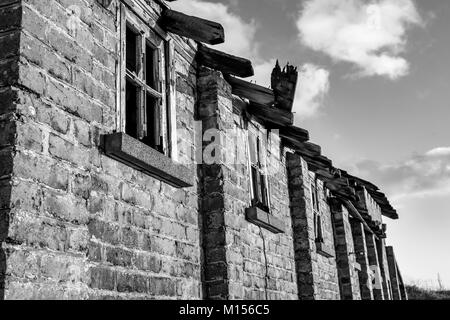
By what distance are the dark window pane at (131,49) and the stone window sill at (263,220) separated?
2.22 metres

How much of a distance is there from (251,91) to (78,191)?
355 cm

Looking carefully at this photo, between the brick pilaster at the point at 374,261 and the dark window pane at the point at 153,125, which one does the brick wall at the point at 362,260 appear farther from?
the dark window pane at the point at 153,125

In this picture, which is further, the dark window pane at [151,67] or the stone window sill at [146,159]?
the dark window pane at [151,67]

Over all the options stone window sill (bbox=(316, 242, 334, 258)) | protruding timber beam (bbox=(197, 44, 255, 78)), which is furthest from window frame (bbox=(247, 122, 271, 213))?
stone window sill (bbox=(316, 242, 334, 258))

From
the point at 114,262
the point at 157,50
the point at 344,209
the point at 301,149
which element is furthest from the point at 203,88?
the point at 344,209

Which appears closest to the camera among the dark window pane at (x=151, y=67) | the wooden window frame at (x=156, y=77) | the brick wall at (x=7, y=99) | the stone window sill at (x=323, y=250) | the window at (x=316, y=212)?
the brick wall at (x=7, y=99)

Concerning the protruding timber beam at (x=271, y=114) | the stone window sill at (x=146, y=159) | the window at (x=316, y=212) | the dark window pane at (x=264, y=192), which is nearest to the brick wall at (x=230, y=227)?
the protruding timber beam at (x=271, y=114)

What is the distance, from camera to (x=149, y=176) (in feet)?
13.9

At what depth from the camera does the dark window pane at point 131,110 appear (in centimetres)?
445

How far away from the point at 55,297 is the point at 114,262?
0.90 m

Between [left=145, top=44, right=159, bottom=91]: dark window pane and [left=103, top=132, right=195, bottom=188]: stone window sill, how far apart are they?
34.7 inches

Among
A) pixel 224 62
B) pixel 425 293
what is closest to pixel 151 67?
pixel 224 62

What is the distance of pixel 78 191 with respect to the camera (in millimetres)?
3084
